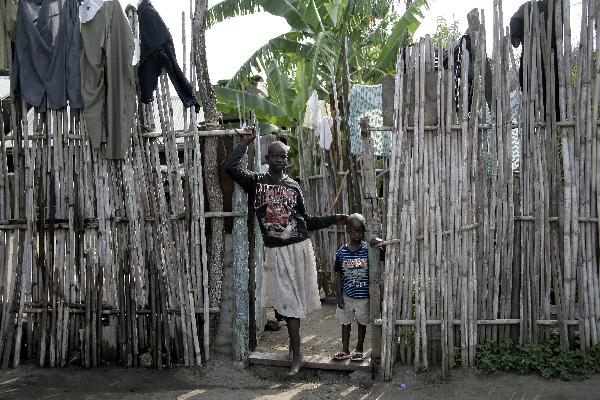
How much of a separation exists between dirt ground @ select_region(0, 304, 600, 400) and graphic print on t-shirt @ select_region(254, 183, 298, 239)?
4.00ft

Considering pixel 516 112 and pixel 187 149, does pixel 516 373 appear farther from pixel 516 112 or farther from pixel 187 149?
pixel 187 149

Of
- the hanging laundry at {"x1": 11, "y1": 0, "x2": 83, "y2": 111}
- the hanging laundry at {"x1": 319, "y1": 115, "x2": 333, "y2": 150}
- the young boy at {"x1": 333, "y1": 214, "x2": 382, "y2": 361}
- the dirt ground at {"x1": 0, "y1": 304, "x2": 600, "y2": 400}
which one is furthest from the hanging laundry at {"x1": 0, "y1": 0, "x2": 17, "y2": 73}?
the hanging laundry at {"x1": 319, "y1": 115, "x2": 333, "y2": 150}

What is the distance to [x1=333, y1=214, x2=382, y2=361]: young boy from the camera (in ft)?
18.2

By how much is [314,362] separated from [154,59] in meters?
2.93

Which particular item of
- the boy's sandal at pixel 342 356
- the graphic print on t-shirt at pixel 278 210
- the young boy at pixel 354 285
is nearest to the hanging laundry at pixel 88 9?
the graphic print on t-shirt at pixel 278 210

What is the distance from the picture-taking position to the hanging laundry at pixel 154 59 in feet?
17.7

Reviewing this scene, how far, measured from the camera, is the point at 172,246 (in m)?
5.52

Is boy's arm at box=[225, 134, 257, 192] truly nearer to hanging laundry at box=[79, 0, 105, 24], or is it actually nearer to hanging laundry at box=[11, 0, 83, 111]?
hanging laundry at box=[11, 0, 83, 111]

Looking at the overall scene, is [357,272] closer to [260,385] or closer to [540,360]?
[260,385]

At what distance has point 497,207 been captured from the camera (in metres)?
5.18

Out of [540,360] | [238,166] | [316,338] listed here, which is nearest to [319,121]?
[316,338]

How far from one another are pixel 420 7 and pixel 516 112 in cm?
481

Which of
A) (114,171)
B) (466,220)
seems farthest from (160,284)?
(466,220)

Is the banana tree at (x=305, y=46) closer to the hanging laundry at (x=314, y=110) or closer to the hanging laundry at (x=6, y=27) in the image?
the hanging laundry at (x=314, y=110)
